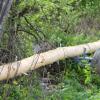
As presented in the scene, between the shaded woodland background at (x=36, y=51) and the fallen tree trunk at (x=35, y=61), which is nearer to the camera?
the fallen tree trunk at (x=35, y=61)

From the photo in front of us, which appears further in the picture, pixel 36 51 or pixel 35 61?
pixel 36 51

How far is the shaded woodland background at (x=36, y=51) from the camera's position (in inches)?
201

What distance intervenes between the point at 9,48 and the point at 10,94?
0.66 m

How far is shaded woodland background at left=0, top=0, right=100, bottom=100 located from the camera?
5094mm

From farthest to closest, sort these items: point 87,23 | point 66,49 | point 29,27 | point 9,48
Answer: point 87,23
point 66,49
point 29,27
point 9,48

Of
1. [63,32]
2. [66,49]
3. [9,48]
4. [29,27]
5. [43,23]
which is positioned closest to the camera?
[9,48]

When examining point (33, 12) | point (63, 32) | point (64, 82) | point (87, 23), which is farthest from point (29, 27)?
point (87, 23)

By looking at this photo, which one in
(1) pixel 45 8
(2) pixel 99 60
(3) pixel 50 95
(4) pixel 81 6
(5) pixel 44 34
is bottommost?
(3) pixel 50 95

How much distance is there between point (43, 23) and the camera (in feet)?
19.6

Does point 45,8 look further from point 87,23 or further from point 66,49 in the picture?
point 87,23

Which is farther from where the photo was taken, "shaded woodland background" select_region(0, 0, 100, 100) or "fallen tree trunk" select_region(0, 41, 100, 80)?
"shaded woodland background" select_region(0, 0, 100, 100)

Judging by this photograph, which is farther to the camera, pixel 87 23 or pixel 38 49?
pixel 87 23

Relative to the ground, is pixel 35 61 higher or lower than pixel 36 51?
lower

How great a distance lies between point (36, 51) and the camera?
20.2 feet
